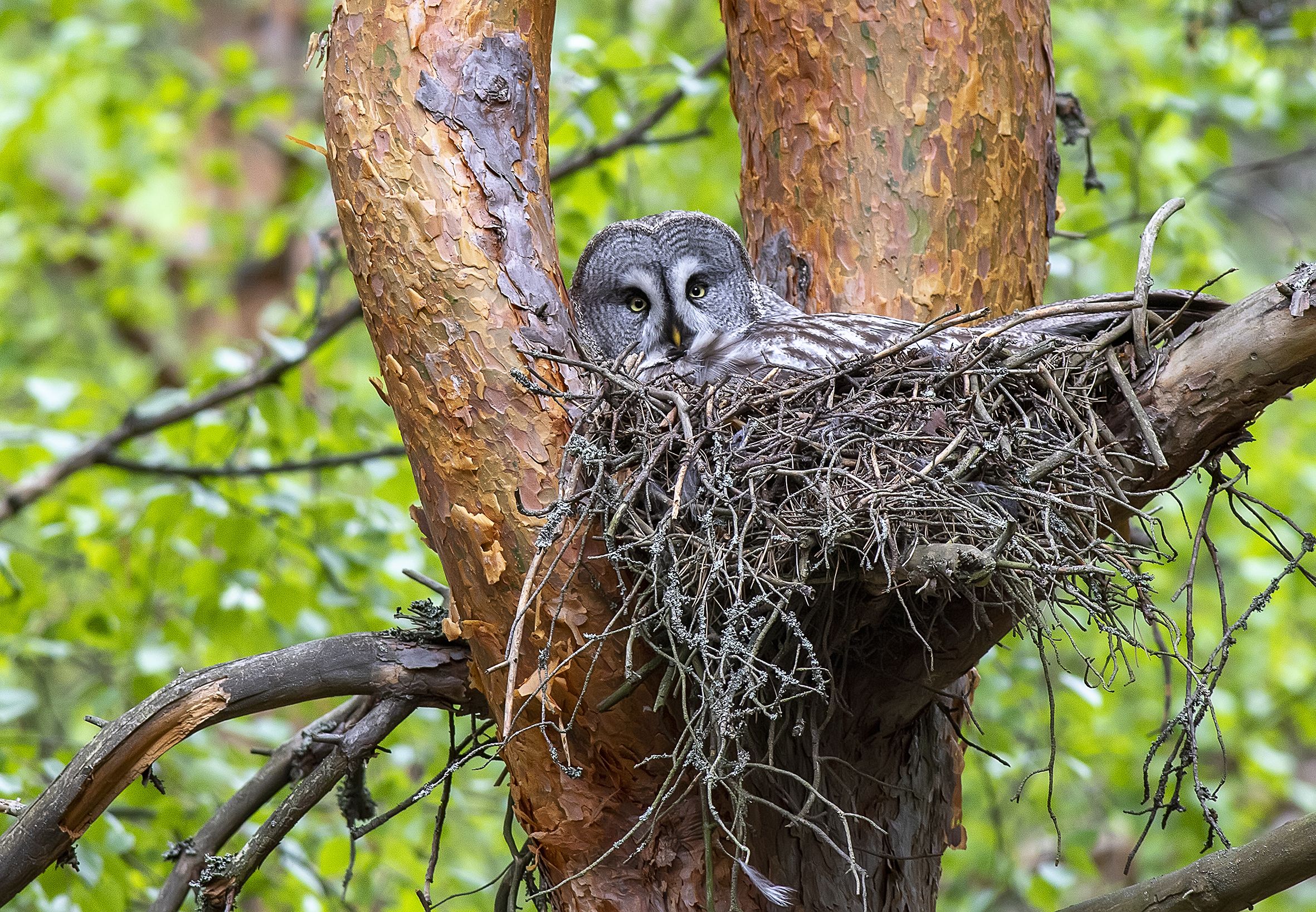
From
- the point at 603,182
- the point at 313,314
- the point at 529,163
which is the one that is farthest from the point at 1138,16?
the point at 529,163

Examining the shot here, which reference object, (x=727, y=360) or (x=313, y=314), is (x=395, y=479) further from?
(x=727, y=360)

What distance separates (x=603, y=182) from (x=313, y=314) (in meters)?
1.10

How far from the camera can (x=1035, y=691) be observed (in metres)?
4.84

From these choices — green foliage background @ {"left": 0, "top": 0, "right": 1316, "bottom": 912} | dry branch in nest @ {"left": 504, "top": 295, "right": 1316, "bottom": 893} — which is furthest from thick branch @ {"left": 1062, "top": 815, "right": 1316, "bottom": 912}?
green foliage background @ {"left": 0, "top": 0, "right": 1316, "bottom": 912}

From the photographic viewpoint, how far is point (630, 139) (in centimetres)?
396

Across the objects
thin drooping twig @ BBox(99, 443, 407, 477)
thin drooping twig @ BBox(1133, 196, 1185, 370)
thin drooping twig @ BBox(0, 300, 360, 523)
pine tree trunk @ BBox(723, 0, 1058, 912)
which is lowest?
thin drooping twig @ BBox(1133, 196, 1185, 370)

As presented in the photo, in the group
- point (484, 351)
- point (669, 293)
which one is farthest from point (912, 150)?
point (484, 351)

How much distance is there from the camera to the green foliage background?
3.41 meters

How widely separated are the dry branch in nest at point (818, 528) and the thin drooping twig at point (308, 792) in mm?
288

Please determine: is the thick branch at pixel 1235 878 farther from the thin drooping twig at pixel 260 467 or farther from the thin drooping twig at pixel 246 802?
the thin drooping twig at pixel 260 467

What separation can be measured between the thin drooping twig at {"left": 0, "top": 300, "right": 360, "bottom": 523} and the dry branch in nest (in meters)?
1.94

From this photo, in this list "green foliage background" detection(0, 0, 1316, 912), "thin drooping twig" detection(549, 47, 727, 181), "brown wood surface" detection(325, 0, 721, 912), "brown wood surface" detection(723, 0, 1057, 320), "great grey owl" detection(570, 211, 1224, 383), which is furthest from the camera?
"thin drooping twig" detection(549, 47, 727, 181)

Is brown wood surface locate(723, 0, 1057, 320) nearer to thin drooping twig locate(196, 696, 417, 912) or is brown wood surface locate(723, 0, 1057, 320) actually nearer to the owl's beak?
the owl's beak

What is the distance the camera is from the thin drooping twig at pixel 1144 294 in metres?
1.79
